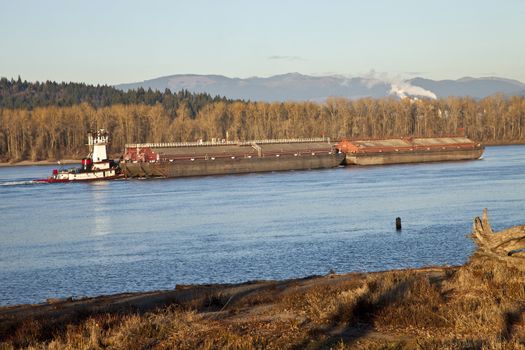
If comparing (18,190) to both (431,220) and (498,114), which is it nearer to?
(431,220)

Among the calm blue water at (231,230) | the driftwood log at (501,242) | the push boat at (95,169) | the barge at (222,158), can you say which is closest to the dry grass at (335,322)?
the driftwood log at (501,242)

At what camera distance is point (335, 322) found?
13570 mm

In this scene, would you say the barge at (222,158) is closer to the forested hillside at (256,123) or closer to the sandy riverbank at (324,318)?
the forested hillside at (256,123)

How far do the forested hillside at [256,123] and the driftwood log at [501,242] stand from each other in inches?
4689

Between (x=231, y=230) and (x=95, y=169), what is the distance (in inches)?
2022

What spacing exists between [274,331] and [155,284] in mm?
12556

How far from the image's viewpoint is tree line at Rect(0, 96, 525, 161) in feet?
479

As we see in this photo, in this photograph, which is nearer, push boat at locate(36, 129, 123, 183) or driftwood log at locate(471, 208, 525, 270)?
driftwood log at locate(471, 208, 525, 270)

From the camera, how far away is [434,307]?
14.1 meters

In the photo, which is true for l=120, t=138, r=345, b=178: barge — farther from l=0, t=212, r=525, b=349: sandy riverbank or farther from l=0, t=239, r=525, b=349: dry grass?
l=0, t=239, r=525, b=349: dry grass

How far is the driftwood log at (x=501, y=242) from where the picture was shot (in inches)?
642

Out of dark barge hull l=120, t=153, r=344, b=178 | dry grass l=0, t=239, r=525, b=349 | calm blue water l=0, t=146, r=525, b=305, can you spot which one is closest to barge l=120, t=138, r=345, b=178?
dark barge hull l=120, t=153, r=344, b=178

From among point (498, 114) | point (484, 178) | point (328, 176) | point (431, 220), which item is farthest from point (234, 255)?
point (498, 114)

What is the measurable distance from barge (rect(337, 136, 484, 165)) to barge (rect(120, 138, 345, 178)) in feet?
8.04
